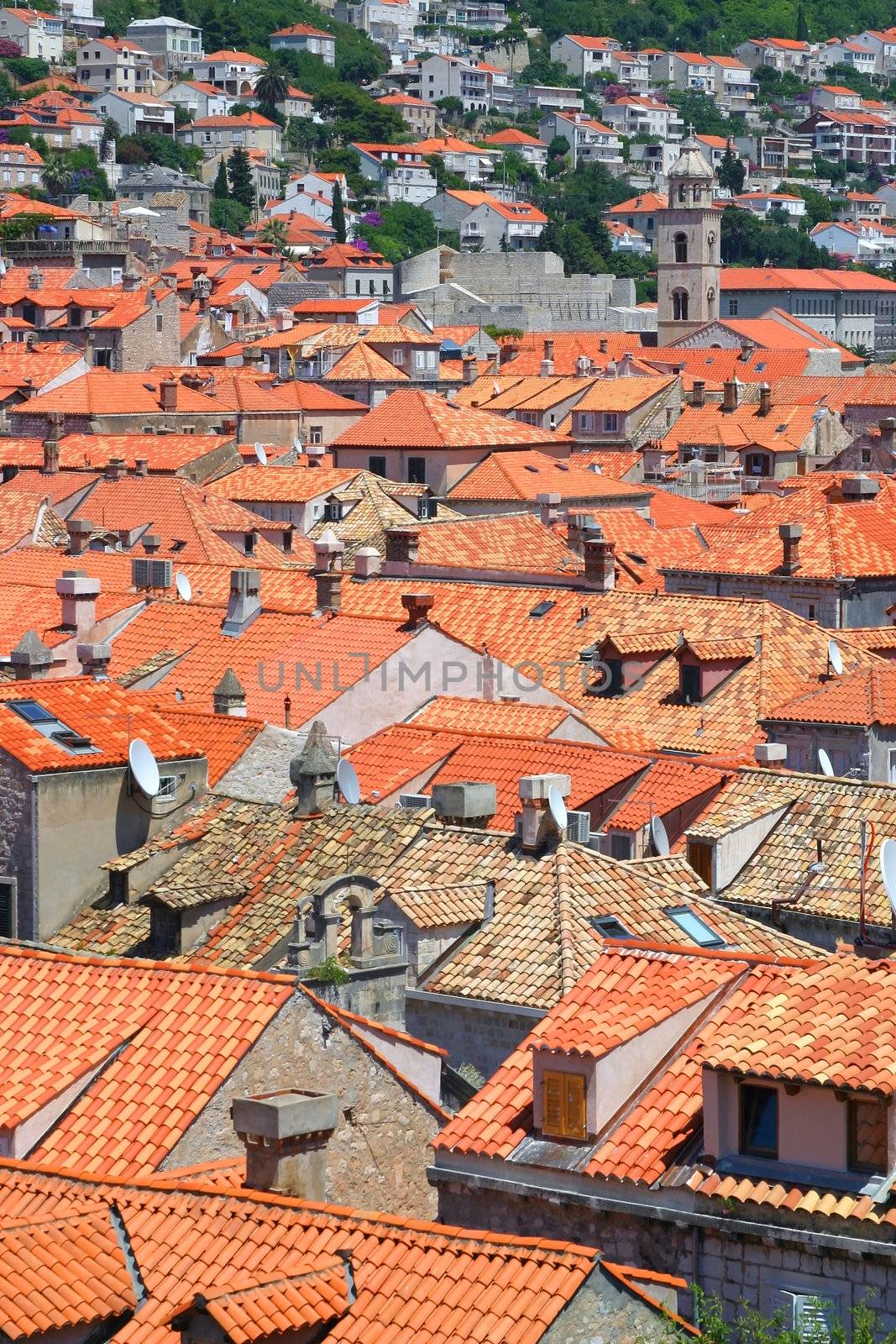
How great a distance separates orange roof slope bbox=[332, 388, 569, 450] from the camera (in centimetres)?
7294

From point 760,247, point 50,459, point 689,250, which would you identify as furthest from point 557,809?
point 760,247

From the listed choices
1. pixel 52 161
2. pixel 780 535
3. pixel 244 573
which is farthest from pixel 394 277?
pixel 244 573

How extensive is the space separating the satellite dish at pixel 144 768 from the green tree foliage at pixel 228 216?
155 metres

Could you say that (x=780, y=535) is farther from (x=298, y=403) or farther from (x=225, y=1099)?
(x=298, y=403)

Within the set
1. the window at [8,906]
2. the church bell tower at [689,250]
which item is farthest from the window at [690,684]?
the church bell tower at [689,250]

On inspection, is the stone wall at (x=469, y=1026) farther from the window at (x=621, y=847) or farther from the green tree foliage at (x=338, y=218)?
the green tree foliage at (x=338, y=218)

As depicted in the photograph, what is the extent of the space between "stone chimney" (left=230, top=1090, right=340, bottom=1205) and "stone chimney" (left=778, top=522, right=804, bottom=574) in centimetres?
3563

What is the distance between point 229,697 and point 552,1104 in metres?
17.2

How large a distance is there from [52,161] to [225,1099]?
165653 millimetres

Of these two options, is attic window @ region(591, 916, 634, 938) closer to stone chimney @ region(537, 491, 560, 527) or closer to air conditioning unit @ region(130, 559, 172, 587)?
air conditioning unit @ region(130, 559, 172, 587)

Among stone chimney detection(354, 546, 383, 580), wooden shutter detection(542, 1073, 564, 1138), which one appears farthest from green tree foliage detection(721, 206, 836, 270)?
wooden shutter detection(542, 1073, 564, 1138)

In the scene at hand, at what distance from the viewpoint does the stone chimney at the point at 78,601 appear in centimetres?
3688

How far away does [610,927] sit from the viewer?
22406 millimetres

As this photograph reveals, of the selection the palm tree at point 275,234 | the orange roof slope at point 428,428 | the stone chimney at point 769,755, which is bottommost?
the palm tree at point 275,234
